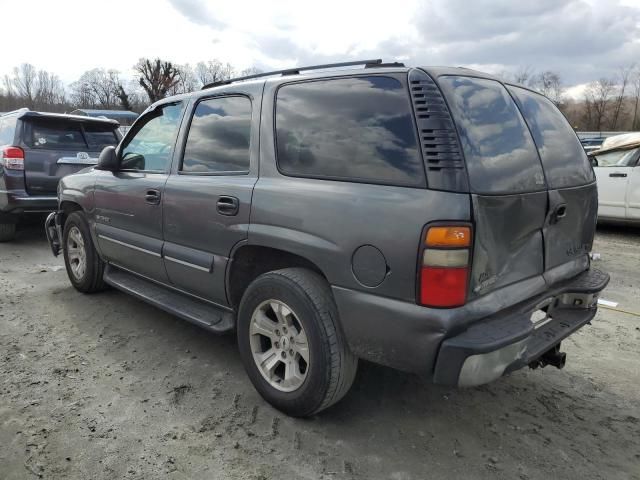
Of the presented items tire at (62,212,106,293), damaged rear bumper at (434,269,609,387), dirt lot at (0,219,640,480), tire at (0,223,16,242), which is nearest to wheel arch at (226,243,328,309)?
dirt lot at (0,219,640,480)

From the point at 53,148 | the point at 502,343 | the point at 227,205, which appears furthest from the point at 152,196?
the point at 53,148

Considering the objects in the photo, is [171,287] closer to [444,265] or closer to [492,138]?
[444,265]

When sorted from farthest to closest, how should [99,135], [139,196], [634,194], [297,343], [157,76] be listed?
[157,76] < [634,194] < [99,135] < [139,196] < [297,343]

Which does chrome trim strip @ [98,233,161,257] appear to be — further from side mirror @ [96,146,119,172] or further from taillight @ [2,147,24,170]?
taillight @ [2,147,24,170]

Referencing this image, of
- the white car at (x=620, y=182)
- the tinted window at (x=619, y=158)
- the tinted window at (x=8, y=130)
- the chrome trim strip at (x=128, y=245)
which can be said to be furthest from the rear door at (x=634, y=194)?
the tinted window at (x=8, y=130)

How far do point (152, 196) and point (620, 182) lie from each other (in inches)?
304

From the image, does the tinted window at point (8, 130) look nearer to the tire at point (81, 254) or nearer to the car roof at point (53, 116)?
the car roof at point (53, 116)

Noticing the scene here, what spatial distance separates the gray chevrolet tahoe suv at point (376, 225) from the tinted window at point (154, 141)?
16cm

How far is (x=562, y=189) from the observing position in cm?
264

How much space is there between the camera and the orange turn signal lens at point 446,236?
205 cm

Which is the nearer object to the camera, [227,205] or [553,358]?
[553,358]

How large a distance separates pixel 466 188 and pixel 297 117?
1093mm

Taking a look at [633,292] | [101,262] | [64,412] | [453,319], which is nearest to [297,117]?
[453,319]

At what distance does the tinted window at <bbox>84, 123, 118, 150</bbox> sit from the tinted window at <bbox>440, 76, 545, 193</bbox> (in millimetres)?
6519
